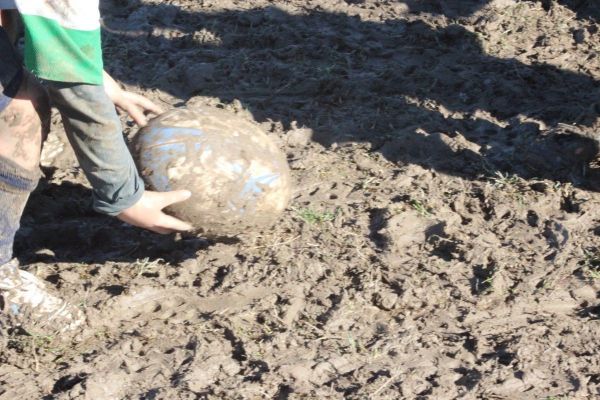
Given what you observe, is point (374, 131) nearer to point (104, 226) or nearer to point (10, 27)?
point (104, 226)

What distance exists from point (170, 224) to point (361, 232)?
3.50ft

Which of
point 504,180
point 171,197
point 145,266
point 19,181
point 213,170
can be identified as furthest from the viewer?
point 504,180

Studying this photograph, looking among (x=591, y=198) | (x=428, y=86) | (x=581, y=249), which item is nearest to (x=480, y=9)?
(x=428, y=86)

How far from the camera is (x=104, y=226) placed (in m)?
5.16

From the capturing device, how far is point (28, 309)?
4.33 metres

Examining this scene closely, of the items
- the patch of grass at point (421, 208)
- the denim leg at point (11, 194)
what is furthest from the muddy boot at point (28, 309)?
the patch of grass at point (421, 208)

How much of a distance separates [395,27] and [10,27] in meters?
3.74

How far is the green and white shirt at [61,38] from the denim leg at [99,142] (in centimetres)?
12

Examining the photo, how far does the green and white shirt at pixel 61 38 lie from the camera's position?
3508mm

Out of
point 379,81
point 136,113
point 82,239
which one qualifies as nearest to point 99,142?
point 136,113

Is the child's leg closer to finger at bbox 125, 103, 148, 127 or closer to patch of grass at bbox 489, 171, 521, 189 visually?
finger at bbox 125, 103, 148, 127

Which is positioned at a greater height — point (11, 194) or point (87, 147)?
point (87, 147)

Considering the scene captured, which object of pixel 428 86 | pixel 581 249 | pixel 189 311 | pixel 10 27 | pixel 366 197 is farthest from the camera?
pixel 428 86

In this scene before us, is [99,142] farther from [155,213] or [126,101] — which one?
[126,101]
